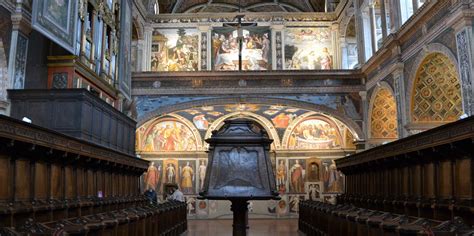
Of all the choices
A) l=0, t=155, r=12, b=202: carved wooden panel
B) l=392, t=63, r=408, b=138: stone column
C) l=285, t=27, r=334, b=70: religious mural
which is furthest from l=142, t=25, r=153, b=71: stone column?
l=0, t=155, r=12, b=202: carved wooden panel

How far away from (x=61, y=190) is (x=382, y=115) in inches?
522

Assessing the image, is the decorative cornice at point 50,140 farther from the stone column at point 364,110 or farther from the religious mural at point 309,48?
the religious mural at point 309,48

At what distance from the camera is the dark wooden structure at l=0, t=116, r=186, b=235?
584 cm

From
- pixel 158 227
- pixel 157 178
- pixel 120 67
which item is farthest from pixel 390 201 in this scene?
pixel 157 178

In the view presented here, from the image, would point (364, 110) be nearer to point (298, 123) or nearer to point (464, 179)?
point (298, 123)

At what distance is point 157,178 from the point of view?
882 inches

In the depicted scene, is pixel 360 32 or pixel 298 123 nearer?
pixel 360 32

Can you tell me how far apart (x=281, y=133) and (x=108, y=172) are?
11.5m

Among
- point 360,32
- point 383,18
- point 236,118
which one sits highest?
point 360,32

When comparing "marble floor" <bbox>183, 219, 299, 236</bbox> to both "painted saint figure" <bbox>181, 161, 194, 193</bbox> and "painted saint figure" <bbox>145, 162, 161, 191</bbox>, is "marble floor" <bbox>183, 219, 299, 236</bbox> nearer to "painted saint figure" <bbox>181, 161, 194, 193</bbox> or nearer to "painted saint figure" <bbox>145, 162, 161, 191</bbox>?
"painted saint figure" <bbox>181, 161, 194, 193</bbox>

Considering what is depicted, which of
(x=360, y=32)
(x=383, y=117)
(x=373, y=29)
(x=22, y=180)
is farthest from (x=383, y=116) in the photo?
(x=22, y=180)

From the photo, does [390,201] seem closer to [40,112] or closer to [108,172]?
[108,172]

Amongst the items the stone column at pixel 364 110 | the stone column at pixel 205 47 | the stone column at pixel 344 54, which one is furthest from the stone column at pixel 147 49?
the stone column at pixel 364 110

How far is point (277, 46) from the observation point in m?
22.5
